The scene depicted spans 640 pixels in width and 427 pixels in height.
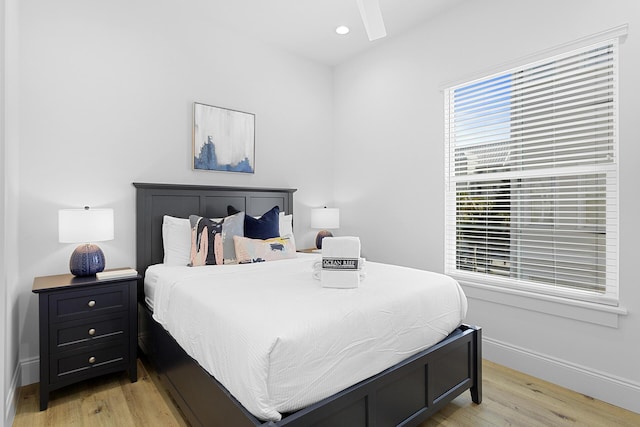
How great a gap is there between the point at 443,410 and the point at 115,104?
3280 millimetres

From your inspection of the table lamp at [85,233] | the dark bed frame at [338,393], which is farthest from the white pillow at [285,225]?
the table lamp at [85,233]

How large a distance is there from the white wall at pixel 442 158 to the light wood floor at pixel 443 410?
21cm

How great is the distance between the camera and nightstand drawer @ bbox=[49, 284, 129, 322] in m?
2.15

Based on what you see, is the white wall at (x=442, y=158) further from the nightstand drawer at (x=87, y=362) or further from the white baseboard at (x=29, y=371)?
the white baseboard at (x=29, y=371)

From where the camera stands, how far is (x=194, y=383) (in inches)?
68.4

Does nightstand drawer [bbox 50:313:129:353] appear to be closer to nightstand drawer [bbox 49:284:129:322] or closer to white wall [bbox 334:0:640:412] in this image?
nightstand drawer [bbox 49:284:129:322]

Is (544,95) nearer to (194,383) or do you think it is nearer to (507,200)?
(507,200)

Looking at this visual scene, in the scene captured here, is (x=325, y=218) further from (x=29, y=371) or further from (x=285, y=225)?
(x=29, y=371)

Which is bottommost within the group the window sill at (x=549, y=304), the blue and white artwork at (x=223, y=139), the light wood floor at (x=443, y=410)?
the light wood floor at (x=443, y=410)

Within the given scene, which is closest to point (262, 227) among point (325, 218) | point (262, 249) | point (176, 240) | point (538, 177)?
point (262, 249)

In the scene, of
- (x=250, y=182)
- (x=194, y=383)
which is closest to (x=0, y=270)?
(x=194, y=383)

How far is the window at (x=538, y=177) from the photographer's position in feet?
7.43

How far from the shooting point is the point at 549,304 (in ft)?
8.07

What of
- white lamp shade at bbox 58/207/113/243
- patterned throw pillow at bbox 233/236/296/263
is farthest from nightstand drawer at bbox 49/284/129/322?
patterned throw pillow at bbox 233/236/296/263
